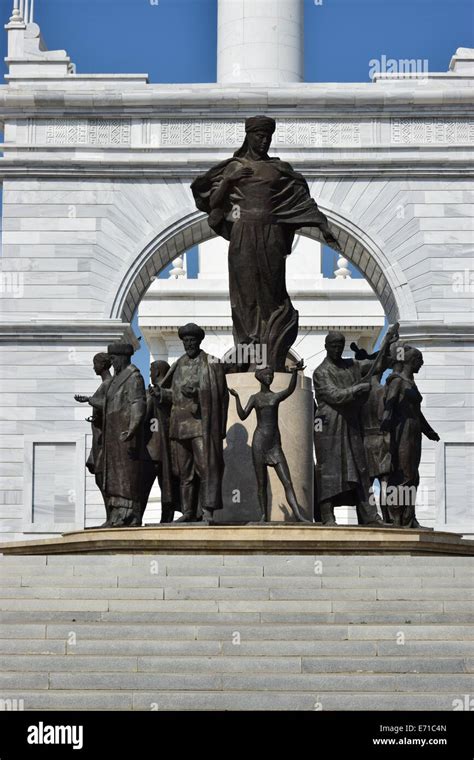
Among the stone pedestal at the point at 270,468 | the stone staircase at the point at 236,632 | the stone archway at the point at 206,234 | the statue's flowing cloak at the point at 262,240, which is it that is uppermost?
the stone archway at the point at 206,234

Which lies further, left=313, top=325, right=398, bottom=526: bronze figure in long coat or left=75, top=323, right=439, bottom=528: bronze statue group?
left=313, top=325, right=398, bottom=526: bronze figure in long coat

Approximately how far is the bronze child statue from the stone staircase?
2.20m

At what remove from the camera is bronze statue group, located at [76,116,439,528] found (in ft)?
69.6

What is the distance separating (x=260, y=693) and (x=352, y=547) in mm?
5276

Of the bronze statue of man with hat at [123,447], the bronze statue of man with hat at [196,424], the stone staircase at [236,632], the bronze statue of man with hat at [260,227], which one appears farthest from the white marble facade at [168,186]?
the stone staircase at [236,632]

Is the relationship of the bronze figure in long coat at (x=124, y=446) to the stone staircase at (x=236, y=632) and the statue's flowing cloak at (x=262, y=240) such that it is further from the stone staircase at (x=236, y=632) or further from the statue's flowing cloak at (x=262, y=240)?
the stone staircase at (x=236, y=632)

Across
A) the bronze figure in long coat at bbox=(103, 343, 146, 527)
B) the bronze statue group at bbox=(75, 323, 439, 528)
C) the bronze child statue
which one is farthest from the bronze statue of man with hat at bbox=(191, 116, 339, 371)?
the bronze figure in long coat at bbox=(103, 343, 146, 527)

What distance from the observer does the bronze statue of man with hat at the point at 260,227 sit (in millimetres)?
22609

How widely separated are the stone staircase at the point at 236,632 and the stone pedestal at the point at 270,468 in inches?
108

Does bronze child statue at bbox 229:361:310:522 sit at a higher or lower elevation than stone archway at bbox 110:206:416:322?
lower

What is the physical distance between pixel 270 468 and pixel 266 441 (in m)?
0.79

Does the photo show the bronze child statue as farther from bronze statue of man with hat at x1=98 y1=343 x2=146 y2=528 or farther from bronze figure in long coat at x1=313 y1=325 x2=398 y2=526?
bronze statue of man with hat at x1=98 y1=343 x2=146 y2=528
